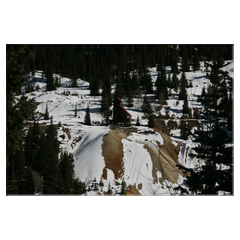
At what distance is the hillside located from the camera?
309 inches

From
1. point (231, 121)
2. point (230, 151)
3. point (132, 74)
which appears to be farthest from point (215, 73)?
point (132, 74)

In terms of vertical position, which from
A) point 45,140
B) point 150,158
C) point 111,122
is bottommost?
point 150,158

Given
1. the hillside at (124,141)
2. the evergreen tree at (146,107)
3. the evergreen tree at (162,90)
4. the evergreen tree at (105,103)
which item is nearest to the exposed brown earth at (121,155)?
the hillside at (124,141)

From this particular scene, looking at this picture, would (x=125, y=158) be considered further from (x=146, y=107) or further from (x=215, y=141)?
(x=215, y=141)

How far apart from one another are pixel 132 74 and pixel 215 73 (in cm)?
742

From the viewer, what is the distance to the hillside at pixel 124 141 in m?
7.86

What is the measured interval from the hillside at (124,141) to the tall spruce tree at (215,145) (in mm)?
1127

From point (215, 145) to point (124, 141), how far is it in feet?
22.0

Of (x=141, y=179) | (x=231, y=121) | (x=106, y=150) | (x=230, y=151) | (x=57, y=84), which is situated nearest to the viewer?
(x=230, y=151)

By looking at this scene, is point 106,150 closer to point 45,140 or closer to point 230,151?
point 45,140

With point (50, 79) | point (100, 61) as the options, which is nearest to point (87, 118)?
point (50, 79)

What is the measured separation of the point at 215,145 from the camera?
5234 millimetres

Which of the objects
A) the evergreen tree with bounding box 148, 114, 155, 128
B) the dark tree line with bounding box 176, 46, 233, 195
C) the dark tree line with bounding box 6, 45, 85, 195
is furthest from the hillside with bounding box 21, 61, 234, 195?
the dark tree line with bounding box 176, 46, 233, 195

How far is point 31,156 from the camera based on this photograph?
31.4 feet
